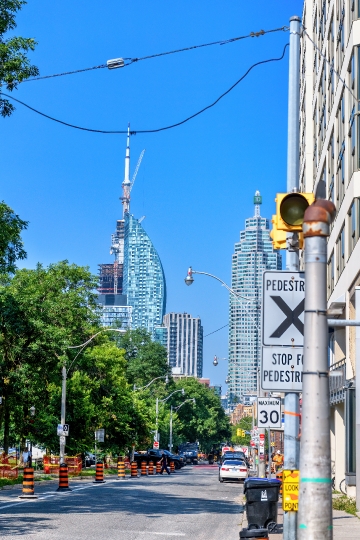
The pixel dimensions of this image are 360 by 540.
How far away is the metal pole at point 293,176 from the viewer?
389 inches

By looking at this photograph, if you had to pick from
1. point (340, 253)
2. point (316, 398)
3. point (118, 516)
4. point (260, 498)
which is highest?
point (340, 253)

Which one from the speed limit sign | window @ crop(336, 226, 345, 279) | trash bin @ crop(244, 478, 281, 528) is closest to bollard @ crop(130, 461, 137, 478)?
window @ crop(336, 226, 345, 279)

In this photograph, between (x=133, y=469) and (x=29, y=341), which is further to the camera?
(x=133, y=469)

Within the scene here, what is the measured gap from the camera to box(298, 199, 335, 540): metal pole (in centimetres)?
618

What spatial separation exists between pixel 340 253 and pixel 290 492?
88.1ft

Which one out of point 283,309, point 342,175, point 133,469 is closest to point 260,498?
point 283,309

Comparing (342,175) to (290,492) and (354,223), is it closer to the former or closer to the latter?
(354,223)

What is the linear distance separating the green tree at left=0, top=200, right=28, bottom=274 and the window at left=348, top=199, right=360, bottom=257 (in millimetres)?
11290

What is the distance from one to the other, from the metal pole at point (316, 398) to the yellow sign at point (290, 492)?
3043mm

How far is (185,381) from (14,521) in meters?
130

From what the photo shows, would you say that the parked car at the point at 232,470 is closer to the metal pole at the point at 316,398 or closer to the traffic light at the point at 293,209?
the traffic light at the point at 293,209

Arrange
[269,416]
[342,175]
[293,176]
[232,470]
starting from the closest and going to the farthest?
[293,176], [269,416], [342,175], [232,470]

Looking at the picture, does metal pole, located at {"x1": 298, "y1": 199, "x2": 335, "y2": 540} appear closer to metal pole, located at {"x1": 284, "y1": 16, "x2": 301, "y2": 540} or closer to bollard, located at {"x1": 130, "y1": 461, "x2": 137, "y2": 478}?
metal pole, located at {"x1": 284, "y1": 16, "x2": 301, "y2": 540}

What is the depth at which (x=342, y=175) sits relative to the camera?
35.1 m
